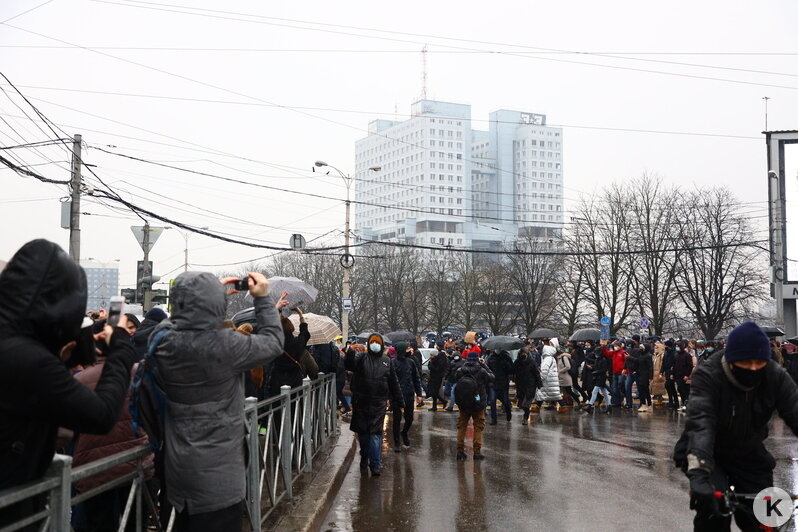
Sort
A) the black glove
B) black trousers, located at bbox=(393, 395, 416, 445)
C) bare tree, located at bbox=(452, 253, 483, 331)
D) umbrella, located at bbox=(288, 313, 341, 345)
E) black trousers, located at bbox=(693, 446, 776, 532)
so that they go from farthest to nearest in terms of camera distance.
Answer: bare tree, located at bbox=(452, 253, 483, 331) → umbrella, located at bbox=(288, 313, 341, 345) → black trousers, located at bbox=(393, 395, 416, 445) → black trousers, located at bbox=(693, 446, 776, 532) → the black glove

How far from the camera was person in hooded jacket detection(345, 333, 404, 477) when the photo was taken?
423 inches

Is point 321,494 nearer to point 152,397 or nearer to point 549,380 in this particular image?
point 152,397

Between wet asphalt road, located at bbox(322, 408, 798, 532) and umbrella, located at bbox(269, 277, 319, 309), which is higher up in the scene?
umbrella, located at bbox(269, 277, 319, 309)

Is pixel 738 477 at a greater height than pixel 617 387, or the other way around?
pixel 738 477

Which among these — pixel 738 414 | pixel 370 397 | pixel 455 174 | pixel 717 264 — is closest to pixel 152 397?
pixel 738 414

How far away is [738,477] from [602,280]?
45.6 metres

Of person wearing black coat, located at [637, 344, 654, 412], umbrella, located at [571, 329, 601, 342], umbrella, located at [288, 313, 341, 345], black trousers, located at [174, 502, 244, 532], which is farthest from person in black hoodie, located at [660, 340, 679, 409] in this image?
black trousers, located at [174, 502, 244, 532]

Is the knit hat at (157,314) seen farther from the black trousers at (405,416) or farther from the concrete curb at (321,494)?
the black trousers at (405,416)

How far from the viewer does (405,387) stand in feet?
49.9

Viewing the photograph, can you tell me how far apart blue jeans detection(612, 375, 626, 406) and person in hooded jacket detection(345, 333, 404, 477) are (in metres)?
12.2

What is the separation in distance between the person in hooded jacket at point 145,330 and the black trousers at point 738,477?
166 inches

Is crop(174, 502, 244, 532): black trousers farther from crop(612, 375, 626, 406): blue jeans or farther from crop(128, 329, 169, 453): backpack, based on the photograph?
crop(612, 375, 626, 406): blue jeans

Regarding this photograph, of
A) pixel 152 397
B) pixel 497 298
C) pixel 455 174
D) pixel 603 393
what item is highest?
pixel 455 174

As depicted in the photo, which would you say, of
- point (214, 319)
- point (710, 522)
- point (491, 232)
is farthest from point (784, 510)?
point (491, 232)
